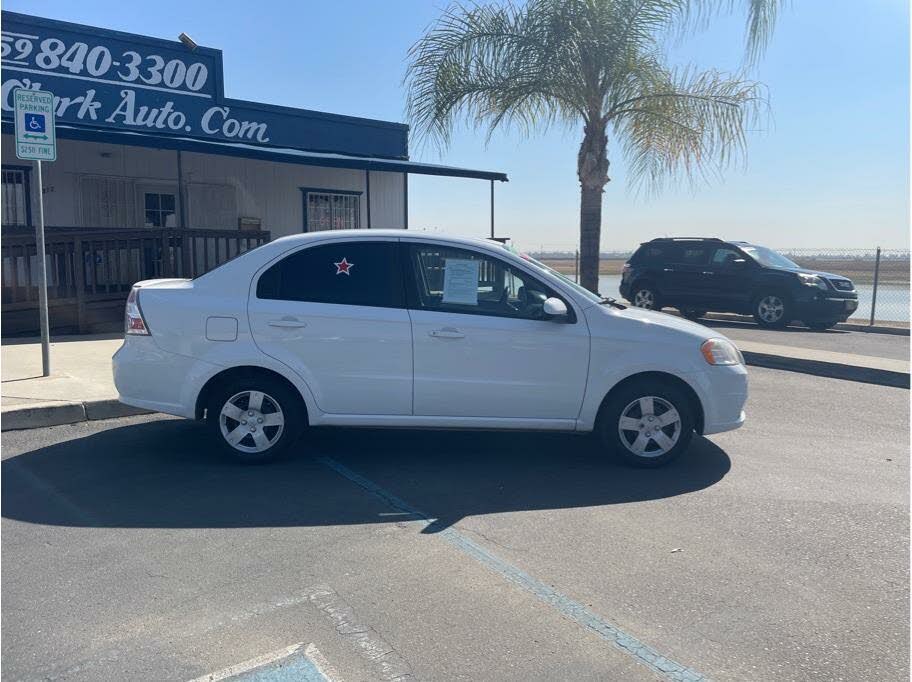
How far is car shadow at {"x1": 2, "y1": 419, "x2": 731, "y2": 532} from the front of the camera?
179 inches

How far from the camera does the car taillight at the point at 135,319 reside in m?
5.41

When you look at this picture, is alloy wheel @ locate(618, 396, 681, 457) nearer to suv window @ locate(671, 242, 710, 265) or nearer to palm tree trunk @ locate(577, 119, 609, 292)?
palm tree trunk @ locate(577, 119, 609, 292)

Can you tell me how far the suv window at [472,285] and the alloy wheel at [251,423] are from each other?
1.26 meters

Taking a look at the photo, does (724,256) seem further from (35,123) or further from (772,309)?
(35,123)

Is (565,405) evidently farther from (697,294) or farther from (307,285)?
(697,294)

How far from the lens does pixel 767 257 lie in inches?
631

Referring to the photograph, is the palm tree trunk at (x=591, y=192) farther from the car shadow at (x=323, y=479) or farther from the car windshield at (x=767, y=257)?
the car shadow at (x=323, y=479)

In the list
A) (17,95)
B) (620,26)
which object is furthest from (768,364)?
(17,95)

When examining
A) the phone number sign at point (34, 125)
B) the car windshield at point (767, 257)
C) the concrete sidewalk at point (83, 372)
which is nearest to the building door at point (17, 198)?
the concrete sidewalk at point (83, 372)

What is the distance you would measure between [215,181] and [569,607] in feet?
45.9

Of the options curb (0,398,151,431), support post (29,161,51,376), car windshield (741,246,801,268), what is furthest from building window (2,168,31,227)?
car windshield (741,246,801,268)

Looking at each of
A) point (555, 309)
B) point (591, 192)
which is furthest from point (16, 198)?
point (555, 309)

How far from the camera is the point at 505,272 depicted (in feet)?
18.2

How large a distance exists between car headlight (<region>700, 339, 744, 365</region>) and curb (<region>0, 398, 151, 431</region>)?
4483 mm
